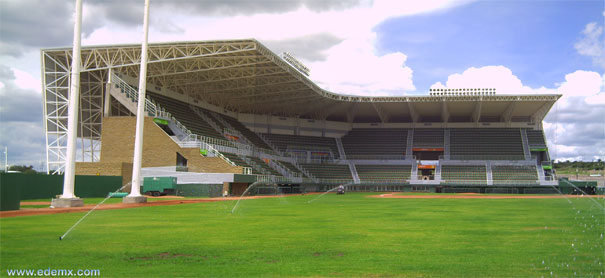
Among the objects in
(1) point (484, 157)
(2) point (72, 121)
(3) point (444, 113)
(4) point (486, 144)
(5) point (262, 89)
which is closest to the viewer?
(2) point (72, 121)

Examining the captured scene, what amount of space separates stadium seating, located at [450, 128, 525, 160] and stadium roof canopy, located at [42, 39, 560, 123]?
2599 mm

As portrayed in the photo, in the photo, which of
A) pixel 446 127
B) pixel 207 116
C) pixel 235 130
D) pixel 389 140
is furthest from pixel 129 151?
pixel 446 127

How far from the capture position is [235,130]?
72438mm

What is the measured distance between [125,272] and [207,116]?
60247mm

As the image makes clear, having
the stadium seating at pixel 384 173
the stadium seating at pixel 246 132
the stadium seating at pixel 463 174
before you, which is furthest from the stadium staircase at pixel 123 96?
the stadium seating at pixel 463 174

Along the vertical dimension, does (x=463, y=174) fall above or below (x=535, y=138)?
below

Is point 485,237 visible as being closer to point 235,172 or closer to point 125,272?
point 125,272

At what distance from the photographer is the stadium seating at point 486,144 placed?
79000mm

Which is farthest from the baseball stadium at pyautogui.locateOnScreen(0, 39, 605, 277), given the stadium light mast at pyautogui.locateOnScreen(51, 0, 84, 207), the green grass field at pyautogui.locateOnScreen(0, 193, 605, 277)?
the stadium light mast at pyautogui.locateOnScreen(51, 0, 84, 207)

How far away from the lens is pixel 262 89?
6719 cm

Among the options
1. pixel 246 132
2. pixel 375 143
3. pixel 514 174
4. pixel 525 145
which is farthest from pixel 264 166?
pixel 525 145

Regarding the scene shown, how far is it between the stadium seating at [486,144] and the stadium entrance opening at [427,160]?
3.01 m

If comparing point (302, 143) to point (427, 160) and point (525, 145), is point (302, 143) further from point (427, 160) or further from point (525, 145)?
point (525, 145)

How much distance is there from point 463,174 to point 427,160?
326 inches
